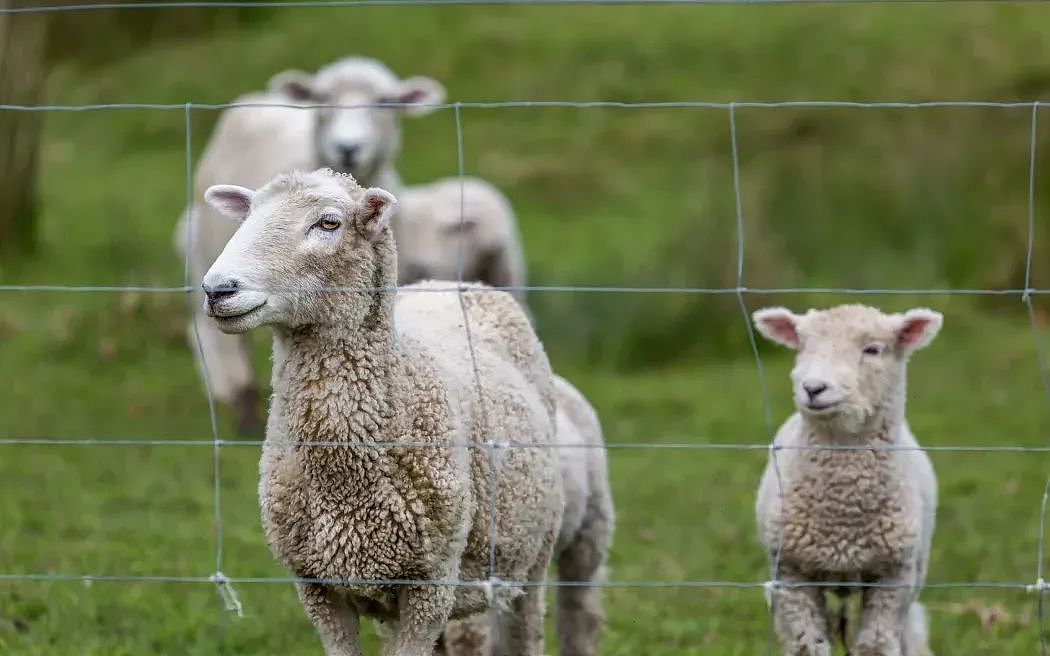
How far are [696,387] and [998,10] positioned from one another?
32.9ft

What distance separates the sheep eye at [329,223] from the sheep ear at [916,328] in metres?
2.19

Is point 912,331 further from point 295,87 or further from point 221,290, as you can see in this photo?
point 295,87

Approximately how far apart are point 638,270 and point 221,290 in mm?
9853

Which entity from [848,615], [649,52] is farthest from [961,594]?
[649,52]

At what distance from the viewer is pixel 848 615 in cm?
641

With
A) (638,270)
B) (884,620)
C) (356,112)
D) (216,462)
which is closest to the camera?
(216,462)

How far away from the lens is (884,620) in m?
5.74

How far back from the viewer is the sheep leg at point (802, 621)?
5.75m

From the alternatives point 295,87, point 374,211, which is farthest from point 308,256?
Result: point 295,87

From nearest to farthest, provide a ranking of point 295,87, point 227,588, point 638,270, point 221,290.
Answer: point 221,290 < point 227,588 < point 295,87 < point 638,270

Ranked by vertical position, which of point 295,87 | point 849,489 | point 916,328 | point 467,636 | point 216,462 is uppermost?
point 295,87

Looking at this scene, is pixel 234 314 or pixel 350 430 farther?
pixel 350 430

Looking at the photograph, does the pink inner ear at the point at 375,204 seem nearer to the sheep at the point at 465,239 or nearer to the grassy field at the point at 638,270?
the grassy field at the point at 638,270

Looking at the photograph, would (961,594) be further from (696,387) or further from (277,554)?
(696,387)
